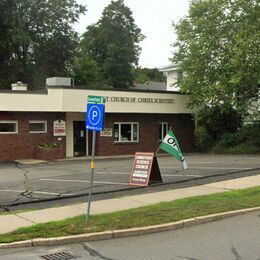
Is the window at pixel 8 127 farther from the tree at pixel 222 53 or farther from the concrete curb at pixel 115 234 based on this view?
the concrete curb at pixel 115 234

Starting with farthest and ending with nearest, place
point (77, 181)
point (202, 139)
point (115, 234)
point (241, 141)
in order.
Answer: point (202, 139), point (241, 141), point (77, 181), point (115, 234)

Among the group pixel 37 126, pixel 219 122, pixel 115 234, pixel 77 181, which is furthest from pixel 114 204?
pixel 219 122

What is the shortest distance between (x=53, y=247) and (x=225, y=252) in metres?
2.88

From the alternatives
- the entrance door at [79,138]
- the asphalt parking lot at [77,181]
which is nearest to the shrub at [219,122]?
the entrance door at [79,138]

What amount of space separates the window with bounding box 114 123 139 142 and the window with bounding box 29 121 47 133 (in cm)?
476

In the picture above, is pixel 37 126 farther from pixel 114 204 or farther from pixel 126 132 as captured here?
pixel 114 204

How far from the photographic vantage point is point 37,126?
2811 cm

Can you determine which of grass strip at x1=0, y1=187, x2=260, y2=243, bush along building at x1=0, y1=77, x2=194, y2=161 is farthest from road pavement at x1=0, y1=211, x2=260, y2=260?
bush along building at x1=0, y1=77, x2=194, y2=161

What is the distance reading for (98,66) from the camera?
233ft

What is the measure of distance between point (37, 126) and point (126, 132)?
19.8ft

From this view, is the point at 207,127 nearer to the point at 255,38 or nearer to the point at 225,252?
the point at 255,38

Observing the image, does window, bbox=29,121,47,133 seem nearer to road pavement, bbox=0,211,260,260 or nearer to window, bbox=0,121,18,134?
window, bbox=0,121,18,134

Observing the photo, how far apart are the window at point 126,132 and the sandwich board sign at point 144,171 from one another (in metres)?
14.8

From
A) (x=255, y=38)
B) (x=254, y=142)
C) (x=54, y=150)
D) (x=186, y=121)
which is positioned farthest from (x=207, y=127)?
(x=54, y=150)
